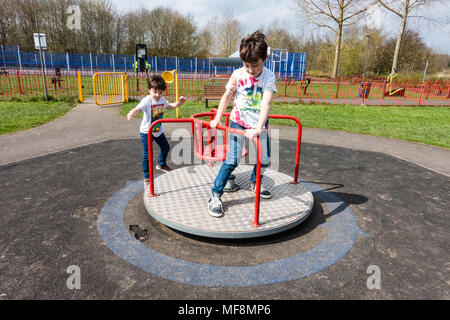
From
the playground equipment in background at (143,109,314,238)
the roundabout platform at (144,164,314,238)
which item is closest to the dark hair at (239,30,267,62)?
the playground equipment in background at (143,109,314,238)

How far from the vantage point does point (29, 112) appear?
9219mm

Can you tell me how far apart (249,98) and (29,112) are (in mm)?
8909

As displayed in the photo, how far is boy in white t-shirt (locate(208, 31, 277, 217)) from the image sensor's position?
8.21 ft

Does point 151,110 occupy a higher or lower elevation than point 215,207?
higher

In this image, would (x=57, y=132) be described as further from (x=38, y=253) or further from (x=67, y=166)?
(x=38, y=253)

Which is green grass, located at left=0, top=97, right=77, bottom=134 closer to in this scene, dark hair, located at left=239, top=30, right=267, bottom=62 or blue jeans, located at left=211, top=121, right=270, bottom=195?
blue jeans, located at left=211, top=121, right=270, bottom=195

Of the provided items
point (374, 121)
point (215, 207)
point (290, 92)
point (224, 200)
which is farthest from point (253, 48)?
point (290, 92)

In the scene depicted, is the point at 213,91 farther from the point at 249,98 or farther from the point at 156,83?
the point at 249,98

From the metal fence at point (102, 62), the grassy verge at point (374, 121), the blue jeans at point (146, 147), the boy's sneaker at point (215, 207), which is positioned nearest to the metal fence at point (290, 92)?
the grassy verge at point (374, 121)

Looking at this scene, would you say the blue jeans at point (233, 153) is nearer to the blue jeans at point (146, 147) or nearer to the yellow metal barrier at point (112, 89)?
the blue jeans at point (146, 147)

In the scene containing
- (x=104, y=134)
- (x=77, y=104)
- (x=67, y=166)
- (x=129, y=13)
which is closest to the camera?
(x=67, y=166)

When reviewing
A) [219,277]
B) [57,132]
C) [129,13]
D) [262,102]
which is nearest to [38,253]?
[219,277]

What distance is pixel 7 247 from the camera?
2.61m
